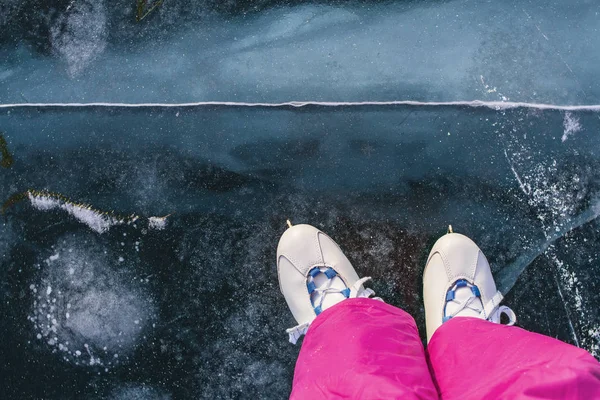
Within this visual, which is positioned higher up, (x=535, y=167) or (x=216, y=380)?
(x=535, y=167)

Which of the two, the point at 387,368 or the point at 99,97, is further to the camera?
the point at 99,97

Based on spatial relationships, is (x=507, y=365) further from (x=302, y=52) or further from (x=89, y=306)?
(x=89, y=306)

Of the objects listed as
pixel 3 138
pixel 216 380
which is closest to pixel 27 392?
pixel 216 380

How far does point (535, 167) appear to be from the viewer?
1551 mm

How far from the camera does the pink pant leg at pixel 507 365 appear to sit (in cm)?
99

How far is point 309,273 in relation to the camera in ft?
5.12

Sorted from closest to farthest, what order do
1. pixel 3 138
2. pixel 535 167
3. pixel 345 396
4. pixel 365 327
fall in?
pixel 345 396, pixel 365 327, pixel 535 167, pixel 3 138

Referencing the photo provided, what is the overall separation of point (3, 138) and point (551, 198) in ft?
6.02

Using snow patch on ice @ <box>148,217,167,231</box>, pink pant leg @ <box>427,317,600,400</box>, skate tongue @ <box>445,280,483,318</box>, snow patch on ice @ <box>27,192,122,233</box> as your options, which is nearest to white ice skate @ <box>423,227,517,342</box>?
skate tongue @ <box>445,280,483,318</box>

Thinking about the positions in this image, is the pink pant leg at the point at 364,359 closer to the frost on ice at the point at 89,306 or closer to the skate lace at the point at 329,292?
the skate lace at the point at 329,292

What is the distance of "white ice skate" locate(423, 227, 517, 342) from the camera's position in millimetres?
1511

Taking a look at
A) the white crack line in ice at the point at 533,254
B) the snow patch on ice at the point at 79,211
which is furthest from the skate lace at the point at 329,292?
the snow patch on ice at the point at 79,211

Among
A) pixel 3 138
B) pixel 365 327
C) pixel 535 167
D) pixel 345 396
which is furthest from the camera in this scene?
pixel 3 138

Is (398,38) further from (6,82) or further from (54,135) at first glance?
(6,82)
